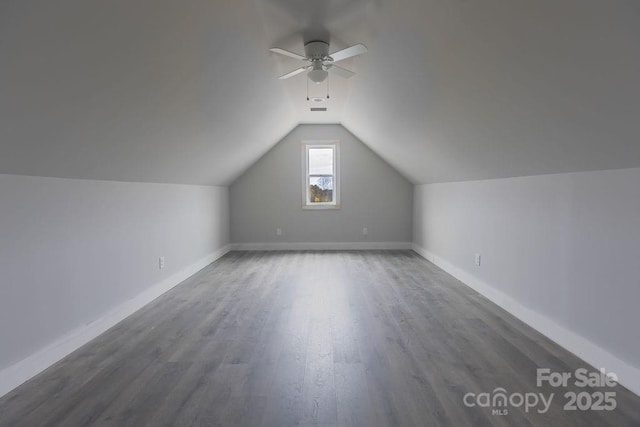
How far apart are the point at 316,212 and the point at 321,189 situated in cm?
49

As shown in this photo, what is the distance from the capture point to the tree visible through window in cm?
741

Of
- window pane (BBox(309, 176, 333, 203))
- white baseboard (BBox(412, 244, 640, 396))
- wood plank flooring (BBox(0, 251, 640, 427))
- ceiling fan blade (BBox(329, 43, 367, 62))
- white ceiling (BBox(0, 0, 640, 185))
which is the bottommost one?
wood plank flooring (BBox(0, 251, 640, 427))

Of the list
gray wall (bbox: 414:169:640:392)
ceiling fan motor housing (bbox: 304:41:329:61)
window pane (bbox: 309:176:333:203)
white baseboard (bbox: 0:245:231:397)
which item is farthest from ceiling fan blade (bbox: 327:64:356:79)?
window pane (bbox: 309:176:333:203)

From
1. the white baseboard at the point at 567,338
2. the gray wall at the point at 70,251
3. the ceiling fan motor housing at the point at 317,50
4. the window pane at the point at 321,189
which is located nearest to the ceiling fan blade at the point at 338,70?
the ceiling fan motor housing at the point at 317,50

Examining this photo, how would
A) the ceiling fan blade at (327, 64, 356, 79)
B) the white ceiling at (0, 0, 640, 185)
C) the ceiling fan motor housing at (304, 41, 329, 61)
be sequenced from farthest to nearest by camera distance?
1. the ceiling fan blade at (327, 64, 356, 79)
2. the ceiling fan motor housing at (304, 41, 329, 61)
3. the white ceiling at (0, 0, 640, 185)

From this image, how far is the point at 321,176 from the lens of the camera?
7.48 metres

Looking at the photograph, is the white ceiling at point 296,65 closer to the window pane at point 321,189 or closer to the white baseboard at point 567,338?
the white baseboard at point 567,338

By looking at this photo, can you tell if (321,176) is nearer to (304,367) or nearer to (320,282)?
(320,282)

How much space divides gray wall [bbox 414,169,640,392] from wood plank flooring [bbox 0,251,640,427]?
255mm

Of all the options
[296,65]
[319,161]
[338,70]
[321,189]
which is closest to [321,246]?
[321,189]

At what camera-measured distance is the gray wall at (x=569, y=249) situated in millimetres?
2184

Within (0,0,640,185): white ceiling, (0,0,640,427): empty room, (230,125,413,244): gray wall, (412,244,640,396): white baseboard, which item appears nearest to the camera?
(0,0,640,185): white ceiling

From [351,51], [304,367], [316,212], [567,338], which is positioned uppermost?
[351,51]

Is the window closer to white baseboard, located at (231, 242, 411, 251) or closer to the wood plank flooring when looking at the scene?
white baseboard, located at (231, 242, 411, 251)
